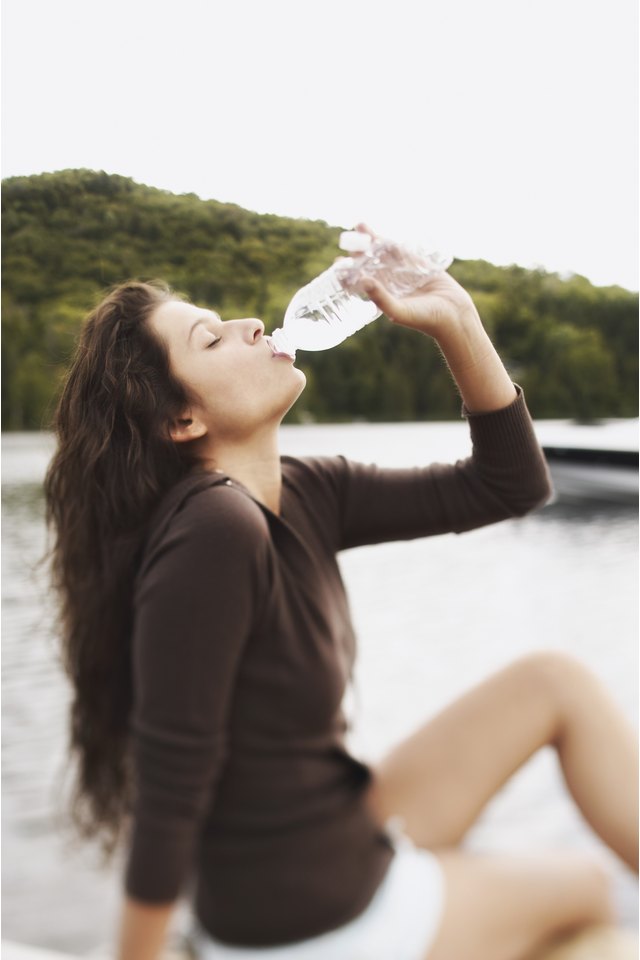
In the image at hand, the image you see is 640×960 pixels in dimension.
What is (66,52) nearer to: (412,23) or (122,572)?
(412,23)

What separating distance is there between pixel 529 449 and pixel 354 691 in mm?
389

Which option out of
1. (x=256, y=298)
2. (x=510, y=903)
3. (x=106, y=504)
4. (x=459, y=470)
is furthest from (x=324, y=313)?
(x=256, y=298)

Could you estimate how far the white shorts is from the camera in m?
0.84

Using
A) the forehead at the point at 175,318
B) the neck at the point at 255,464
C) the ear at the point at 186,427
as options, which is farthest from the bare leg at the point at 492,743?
the forehead at the point at 175,318

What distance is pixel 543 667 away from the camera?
1057mm

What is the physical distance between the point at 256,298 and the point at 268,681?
5.33 m

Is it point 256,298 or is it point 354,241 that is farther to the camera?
point 256,298

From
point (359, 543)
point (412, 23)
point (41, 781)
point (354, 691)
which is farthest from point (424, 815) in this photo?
point (412, 23)

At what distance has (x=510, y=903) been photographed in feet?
3.02

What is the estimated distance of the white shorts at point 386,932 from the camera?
840 mm

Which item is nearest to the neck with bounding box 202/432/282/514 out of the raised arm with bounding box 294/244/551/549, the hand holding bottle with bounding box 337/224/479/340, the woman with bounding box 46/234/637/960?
the woman with bounding box 46/234/637/960

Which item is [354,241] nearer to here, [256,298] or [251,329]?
[251,329]

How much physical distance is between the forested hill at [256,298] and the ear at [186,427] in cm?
21

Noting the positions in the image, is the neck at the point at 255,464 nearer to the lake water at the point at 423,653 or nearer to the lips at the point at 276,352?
the lips at the point at 276,352
